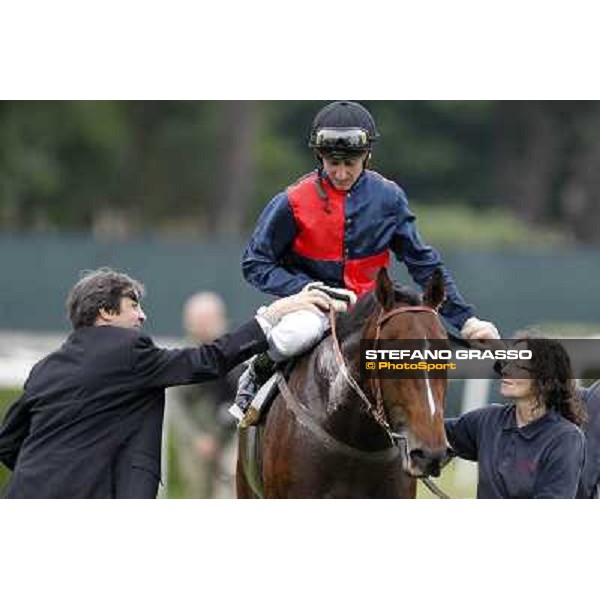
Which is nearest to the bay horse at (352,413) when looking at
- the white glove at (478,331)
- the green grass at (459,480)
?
the white glove at (478,331)

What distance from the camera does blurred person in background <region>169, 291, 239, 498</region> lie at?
9.62 m

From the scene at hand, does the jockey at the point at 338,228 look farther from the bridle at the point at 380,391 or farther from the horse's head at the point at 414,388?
the horse's head at the point at 414,388

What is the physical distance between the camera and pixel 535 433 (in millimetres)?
5945

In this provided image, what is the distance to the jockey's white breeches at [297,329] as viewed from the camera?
6.00 meters

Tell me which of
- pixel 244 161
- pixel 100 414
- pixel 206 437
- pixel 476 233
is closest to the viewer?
pixel 100 414

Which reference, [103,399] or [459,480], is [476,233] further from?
[103,399]

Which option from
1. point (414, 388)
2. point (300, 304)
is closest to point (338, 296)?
point (300, 304)

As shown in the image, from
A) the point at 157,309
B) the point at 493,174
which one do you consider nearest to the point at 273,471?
the point at 157,309

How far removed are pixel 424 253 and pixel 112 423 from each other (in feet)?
4.98

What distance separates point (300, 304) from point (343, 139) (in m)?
0.68

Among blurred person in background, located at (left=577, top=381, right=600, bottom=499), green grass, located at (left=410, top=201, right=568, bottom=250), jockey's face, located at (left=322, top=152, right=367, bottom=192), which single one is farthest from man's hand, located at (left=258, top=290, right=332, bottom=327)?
green grass, located at (left=410, top=201, right=568, bottom=250)

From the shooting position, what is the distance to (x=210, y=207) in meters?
36.0

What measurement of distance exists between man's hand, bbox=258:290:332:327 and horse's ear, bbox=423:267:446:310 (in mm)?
549

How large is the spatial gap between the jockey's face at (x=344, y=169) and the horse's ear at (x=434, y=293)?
82 centimetres
